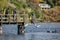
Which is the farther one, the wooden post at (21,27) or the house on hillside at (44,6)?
the house on hillside at (44,6)

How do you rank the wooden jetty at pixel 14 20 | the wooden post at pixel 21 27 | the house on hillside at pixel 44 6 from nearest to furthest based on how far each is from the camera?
1. the wooden jetty at pixel 14 20
2. the wooden post at pixel 21 27
3. the house on hillside at pixel 44 6

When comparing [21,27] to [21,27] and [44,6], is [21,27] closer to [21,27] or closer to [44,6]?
[21,27]

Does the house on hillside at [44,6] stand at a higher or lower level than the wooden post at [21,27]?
higher

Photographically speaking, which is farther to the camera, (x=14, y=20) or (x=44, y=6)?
(x=44, y=6)

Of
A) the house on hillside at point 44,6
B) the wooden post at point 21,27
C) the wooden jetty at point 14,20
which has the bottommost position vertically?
the wooden post at point 21,27

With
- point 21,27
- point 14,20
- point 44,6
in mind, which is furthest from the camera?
point 44,6

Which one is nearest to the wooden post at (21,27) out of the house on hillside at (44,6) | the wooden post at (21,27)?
the wooden post at (21,27)

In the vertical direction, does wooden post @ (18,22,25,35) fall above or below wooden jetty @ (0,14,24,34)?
below

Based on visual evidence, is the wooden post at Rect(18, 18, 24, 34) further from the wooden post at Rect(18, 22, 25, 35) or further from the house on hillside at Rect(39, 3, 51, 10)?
the house on hillside at Rect(39, 3, 51, 10)

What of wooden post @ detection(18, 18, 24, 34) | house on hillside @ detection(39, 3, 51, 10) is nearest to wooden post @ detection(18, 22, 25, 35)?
wooden post @ detection(18, 18, 24, 34)

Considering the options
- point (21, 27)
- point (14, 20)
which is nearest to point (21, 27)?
point (21, 27)

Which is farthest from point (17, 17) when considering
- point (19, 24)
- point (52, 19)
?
point (52, 19)

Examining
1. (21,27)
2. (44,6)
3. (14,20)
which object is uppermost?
(44,6)

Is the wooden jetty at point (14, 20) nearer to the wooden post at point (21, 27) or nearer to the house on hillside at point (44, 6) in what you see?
the wooden post at point (21, 27)
